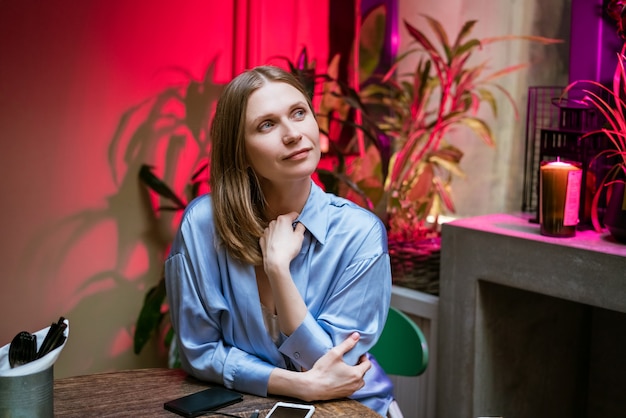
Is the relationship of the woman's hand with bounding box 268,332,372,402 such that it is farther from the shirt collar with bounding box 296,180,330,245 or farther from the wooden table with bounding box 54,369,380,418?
the shirt collar with bounding box 296,180,330,245

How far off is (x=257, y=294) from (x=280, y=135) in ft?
1.23

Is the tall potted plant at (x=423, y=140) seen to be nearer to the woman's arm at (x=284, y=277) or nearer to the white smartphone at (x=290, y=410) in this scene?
the woman's arm at (x=284, y=277)

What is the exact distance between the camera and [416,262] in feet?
10.2

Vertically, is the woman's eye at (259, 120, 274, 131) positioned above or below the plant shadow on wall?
above

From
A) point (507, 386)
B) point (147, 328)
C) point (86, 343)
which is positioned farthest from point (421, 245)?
point (86, 343)

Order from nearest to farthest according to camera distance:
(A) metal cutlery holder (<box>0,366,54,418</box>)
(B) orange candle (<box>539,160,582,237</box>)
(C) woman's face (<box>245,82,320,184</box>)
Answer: (A) metal cutlery holder (<box>0,366,54,418</box>) → (C) woman's face (<box>245,82,320,184</box>) → (B) orange candle (<box>539,160,582,237</box>)

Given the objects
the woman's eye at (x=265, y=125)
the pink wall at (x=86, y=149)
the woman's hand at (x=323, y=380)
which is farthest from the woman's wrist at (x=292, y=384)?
the pink wall at (x=86, y=149)

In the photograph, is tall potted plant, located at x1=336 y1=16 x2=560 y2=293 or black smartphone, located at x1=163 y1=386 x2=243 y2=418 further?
tall potted plant, located at x1=336 y1=16 x2=560 y2=293

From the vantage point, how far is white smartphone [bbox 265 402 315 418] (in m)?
1.59

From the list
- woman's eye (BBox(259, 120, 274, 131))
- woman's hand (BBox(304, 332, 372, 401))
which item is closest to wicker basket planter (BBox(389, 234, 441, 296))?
woman's hand (BBox(304, 332, 372, 401))

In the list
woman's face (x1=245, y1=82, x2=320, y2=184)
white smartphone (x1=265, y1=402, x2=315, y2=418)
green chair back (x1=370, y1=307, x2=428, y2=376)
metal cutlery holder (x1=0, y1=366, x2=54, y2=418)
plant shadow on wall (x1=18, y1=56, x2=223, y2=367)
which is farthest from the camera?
plant shadow on wall (x1=18, y1=56, x2=223, y2=367)

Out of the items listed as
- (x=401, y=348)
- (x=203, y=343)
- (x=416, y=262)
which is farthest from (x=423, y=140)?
(x=203, y=343)

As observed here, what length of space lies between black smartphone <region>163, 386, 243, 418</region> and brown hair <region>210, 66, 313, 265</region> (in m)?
0.31

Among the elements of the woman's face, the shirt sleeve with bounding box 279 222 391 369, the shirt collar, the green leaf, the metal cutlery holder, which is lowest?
the green leaf
